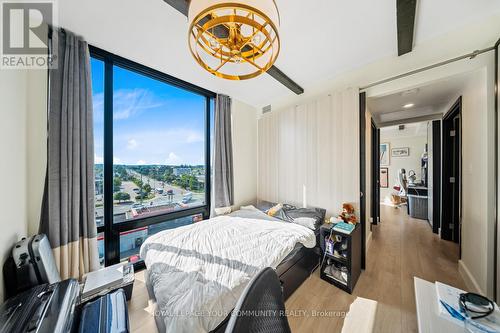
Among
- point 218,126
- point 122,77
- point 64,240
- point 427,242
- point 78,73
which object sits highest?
point 122,77

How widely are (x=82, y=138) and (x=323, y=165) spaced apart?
116 inches

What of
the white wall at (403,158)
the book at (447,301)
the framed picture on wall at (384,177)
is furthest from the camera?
the framed picture on wall at (384,177)

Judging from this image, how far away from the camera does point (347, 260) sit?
180 cm

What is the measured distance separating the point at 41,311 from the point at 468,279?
11.7ft

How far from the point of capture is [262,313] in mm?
498

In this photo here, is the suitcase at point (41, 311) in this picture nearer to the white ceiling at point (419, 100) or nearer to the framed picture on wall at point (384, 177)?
the white ceiling at point (419, 100)

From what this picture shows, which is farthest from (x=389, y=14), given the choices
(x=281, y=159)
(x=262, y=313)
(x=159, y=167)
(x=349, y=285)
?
(x=159, y=167)

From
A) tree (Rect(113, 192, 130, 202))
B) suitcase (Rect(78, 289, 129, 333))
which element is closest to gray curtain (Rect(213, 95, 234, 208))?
tree (Rect(113, 192, 130, 202))

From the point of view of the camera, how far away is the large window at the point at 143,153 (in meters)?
2.01

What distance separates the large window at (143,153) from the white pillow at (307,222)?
1.62 metres

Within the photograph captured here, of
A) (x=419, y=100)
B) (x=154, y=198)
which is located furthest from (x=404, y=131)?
(x=154, y=198)

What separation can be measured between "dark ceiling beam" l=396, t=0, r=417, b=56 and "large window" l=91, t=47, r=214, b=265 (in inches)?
101

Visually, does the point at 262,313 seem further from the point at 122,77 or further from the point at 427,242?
the point at 427,242

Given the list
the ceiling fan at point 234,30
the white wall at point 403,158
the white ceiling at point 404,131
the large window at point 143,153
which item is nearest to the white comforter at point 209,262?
the large window at point 143,153
